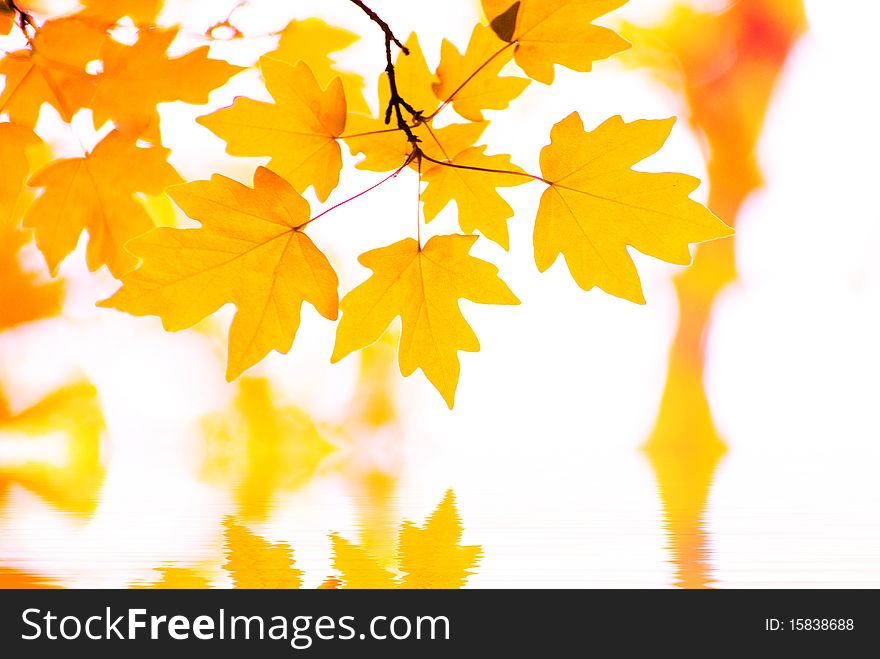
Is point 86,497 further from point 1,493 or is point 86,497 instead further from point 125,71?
point 125,71

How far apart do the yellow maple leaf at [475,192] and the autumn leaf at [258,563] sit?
0.82 feet

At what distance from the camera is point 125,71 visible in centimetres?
44

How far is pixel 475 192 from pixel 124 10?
247 mm

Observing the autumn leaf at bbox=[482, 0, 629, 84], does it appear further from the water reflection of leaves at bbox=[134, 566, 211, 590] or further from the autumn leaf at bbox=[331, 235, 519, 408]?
the water reflection of leaves at bbox=[134, 566, 211, 590]

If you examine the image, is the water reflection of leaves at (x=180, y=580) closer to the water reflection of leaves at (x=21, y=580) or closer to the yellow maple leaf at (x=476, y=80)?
the water reflection of leaves at (x=21, y=580)

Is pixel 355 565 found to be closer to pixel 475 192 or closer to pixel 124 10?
pixel 475 192

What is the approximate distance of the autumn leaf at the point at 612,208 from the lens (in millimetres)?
389

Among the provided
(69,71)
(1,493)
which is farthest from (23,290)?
(69,71)

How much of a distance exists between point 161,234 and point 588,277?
0.25 m

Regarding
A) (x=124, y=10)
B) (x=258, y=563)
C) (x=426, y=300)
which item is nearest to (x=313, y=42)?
(x=124, y=10)

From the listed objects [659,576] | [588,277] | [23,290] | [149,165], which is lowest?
[659,576]

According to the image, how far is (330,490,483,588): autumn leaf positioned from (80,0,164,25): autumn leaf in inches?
14.8

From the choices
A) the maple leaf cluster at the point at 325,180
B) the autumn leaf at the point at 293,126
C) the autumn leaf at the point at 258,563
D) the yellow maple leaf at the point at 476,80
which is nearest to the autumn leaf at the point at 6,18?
the maple leaf cluster at the point at 325,180

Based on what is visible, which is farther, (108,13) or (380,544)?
(380,544)
